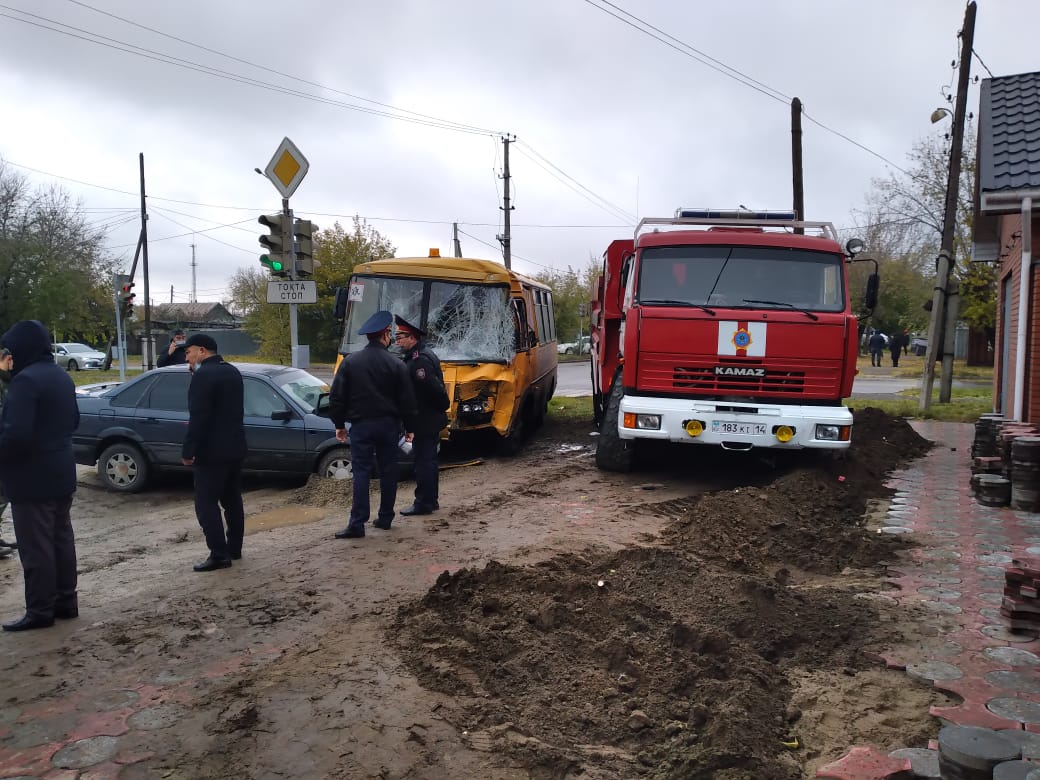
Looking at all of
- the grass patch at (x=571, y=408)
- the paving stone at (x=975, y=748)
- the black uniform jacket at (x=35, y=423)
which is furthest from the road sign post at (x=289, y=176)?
the paving stone at (x=975, y=748)

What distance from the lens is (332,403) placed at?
7102mm

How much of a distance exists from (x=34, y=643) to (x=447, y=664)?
2432mm

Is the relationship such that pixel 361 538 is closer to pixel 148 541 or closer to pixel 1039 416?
pixel 148 541

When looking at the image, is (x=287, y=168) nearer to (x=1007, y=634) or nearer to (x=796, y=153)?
(x=1007, y=634)

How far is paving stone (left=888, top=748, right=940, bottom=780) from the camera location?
316cm

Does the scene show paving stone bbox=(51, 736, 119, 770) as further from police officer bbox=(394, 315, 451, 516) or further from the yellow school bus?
the yellow school bus

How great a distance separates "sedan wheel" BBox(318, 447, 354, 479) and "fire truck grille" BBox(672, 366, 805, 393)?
3681 millimetres

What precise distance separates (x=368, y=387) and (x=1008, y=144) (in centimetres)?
788

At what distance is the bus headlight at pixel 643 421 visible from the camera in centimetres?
899

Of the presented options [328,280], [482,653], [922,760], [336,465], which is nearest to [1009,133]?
[336,465]

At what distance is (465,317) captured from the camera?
11281 mm

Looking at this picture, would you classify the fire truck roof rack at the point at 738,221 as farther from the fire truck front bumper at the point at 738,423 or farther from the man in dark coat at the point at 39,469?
the man in dark coat at the point at 39,469

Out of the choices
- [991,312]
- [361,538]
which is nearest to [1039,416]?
[361,538]

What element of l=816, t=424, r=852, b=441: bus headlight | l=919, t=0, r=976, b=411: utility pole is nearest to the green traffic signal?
l=816, t=424, r=852, b=441: bus headlight
